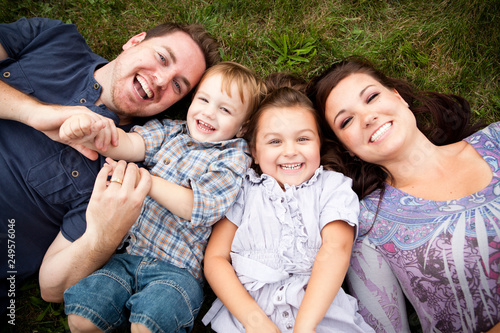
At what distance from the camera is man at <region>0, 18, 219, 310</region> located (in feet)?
7.93

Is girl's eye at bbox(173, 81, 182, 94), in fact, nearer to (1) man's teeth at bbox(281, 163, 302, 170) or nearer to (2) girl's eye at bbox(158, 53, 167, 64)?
(2) girl's eye at bbox(158, 53, 167, 64)

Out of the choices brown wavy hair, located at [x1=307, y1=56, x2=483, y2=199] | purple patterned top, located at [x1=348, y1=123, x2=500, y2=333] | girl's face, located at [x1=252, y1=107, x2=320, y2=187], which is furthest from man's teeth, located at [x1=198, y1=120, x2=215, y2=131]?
purple patterned top, located at [x1=348, y1=123, x2=500, y2=333]

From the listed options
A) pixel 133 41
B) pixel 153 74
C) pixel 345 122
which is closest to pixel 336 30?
pixel 345 122

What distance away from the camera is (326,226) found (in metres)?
2.52

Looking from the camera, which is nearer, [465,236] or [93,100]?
[465,236]

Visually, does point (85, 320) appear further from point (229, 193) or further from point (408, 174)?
point (408, 174)

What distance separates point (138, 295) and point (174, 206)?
2.30 ft

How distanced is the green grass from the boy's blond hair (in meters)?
0.58

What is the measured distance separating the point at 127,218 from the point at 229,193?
2.56ft

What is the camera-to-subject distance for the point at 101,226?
2.35m

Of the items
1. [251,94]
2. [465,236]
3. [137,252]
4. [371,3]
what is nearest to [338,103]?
[251,94]

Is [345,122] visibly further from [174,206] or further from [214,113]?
[174,206]

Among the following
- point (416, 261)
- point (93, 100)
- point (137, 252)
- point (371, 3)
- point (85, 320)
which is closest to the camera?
point (85, 320)

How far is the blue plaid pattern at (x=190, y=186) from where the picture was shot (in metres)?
2.57
